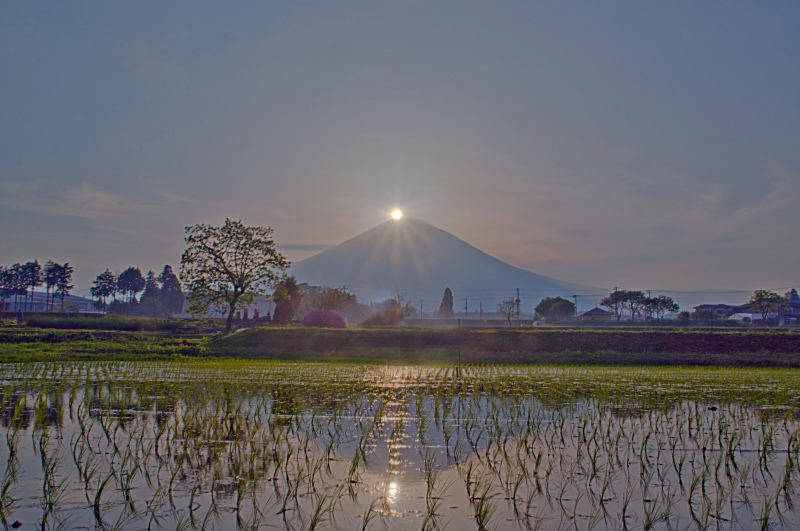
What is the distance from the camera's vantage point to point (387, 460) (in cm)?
696

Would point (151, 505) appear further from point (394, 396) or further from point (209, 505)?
point (394, 396)

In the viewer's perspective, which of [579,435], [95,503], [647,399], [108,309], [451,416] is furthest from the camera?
[108,309]

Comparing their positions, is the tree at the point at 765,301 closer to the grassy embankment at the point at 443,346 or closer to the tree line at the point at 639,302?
the tree line at the point at 639,302

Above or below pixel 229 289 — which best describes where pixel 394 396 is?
below

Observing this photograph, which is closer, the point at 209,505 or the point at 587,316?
the point at 209,505

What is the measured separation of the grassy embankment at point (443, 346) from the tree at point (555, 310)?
54143 millimetres

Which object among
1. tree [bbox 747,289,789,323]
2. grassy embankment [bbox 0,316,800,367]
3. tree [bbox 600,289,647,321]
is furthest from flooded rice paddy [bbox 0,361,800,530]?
tree [bbox 600,289,647,321]

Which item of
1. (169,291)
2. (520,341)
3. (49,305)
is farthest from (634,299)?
(49,305)

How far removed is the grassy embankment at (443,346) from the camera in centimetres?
2695

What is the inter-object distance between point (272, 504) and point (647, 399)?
10.1 m

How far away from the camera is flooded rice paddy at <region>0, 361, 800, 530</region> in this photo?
5074 millimetres

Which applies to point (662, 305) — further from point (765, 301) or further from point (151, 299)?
point (151, 299)

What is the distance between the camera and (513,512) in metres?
5.22

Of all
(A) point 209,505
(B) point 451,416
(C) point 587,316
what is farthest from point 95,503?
(C) point 587,316
